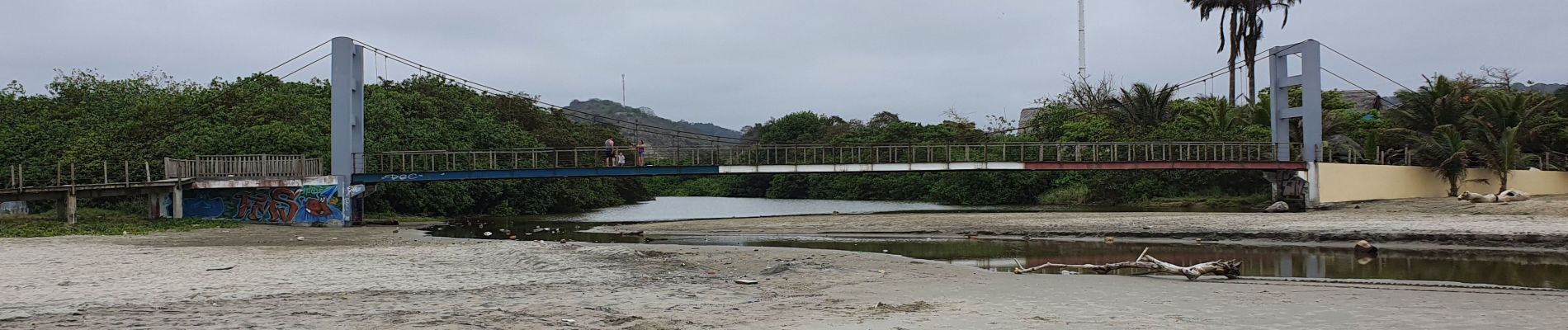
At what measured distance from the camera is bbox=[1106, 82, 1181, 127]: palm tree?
6581cm

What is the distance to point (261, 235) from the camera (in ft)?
94.3

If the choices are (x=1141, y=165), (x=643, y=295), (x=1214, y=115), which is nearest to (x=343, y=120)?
(x=643, y=295)

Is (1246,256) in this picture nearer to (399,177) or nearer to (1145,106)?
(399,177)

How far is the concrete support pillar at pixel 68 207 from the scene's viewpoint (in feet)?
101

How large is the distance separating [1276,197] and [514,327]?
143 ft

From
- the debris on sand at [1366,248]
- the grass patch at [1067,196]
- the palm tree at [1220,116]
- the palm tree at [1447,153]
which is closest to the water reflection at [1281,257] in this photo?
the debris on sand at [1366,248]

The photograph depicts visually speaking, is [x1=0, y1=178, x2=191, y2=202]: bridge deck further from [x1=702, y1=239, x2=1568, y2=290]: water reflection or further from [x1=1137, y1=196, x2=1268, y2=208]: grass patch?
[x1=1137, y1=196, x2=1268, y2=208]: grass patch

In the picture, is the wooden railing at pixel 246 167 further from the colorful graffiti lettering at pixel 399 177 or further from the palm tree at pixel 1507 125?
the palm tree at pixel 1507 125

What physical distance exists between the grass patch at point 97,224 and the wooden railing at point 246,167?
2278 mm

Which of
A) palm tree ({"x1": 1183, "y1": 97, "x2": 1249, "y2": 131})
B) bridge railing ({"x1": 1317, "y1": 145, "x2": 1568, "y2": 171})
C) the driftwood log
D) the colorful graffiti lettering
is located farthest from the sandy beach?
palm tree ({"x1": 1183, "y1": 97, "x2": 1249, "y2": 131})

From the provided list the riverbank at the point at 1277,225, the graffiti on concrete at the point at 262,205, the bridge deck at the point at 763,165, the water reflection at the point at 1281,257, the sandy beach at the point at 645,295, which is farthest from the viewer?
the bridge deck at the point at 763,165

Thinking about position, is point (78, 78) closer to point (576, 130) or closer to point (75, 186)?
point (576, 130)

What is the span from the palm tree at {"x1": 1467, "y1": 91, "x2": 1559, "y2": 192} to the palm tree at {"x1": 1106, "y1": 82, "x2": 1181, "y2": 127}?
2039cm

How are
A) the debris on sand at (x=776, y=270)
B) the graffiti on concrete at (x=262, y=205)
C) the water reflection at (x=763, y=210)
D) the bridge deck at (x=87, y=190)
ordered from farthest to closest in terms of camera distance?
the water reflection at (x=763, y=210) → the graffiti on concrete at (x=262, y=205) → the bridge deck at (x=87, y=190) → the debris on sand at (x=776, y=270)
